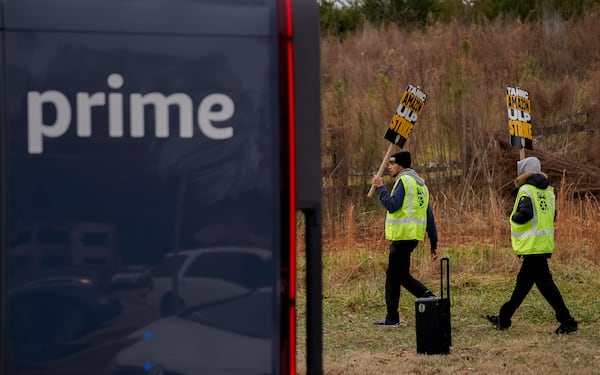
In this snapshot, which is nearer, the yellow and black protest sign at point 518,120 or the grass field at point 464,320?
the grass field at point 464,320

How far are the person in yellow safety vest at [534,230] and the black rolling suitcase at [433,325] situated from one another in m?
1.07

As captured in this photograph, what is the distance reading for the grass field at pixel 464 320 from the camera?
1036 centimetres

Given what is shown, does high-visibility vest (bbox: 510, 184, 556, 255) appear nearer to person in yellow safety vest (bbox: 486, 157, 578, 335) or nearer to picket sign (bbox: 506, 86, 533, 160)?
person in yellow safety vest (bbox: 486, 157, 578, 335)

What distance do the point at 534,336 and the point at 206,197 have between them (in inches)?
296

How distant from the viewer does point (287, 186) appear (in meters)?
4.87

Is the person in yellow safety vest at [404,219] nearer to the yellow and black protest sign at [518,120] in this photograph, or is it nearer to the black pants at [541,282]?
the black pants at [541,282]

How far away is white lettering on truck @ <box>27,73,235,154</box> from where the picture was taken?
4660 millimetres

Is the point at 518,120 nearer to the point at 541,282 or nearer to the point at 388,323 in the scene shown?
the point at 541,282

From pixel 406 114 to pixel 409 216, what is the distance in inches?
60.9

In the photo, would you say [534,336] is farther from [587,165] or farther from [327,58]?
[327,58]

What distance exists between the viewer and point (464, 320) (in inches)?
502

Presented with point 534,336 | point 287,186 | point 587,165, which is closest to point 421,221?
point 534,336

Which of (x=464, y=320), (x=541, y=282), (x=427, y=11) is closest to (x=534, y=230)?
(x=541, y=282)

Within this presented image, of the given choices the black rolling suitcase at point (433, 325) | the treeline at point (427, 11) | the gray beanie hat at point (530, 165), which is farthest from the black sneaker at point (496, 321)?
the treeline at point (427, 11)
